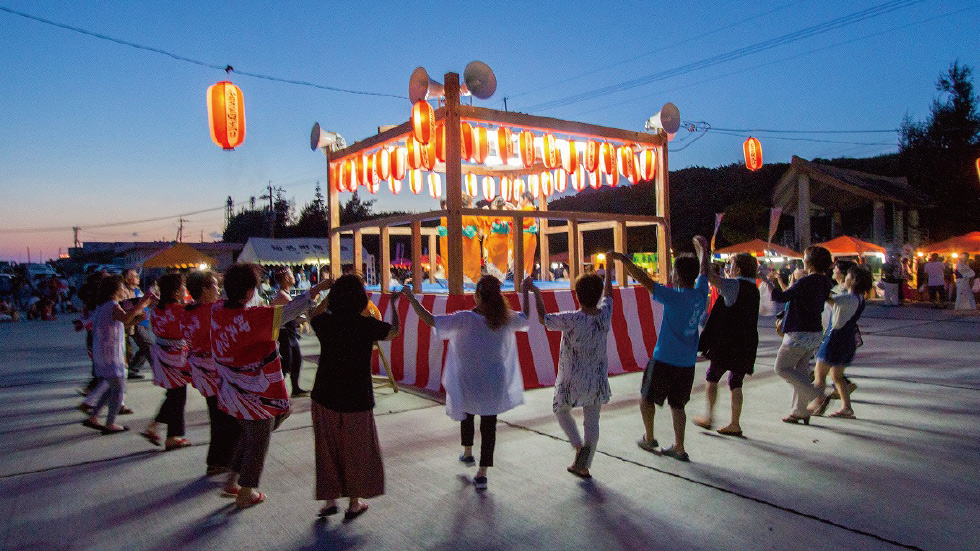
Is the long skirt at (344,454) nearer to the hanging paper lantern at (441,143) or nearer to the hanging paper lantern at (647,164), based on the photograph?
the hanging paper lantern at (441,143)

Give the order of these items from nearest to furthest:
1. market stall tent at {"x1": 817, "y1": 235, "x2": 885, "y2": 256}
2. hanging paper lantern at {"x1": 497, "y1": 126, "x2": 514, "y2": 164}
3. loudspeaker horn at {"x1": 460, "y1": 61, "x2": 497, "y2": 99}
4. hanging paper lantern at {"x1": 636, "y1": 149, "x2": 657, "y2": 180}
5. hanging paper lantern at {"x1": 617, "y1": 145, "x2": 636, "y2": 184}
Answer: loudspeaker horn at {"x1": 460, "y1": 61, "x2": 497, "y2": 99} → hanging paper lantern at {"x1": 497, "y1": 126, "x2": 514, "y2": 164} → hanging paper lantern at {"x1": 617, "y1": 145, "x2": 636, "y2": 184} → hanging paper lantern at {"x1": 636, "y1": 149, "x2": 657, "y2": 180} → market stall tent at {"x1": 817, "y1": 235, "x2": 885, "y2": 256}

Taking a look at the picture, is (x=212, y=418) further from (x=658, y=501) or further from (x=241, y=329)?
(x=658, y=501)

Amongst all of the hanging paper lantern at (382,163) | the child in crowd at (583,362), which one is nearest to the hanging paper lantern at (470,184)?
the hanging paper lantern at (382,163)

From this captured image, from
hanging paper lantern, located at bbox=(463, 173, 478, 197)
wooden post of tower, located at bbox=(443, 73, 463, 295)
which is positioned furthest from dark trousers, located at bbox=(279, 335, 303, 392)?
hanging paper lantern, located at bbox=(463, 173, 478, 197)

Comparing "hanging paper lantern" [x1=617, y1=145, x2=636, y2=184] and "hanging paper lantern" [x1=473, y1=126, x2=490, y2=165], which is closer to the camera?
"hanging paper lantern" [x1=473, y1=126, x2=490, y2=165]

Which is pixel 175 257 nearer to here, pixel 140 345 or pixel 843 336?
pixel 140 345

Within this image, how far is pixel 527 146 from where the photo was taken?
315 inches

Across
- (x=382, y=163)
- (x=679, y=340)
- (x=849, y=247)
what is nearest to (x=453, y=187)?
(x=382, y=163)

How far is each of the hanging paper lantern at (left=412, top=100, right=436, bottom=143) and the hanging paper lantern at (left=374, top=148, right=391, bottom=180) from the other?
1903mm

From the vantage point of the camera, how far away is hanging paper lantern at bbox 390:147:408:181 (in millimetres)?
8523

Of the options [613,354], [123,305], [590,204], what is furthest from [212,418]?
[590,204]

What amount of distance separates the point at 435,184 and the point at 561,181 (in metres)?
2.60

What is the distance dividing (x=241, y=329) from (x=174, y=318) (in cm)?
163

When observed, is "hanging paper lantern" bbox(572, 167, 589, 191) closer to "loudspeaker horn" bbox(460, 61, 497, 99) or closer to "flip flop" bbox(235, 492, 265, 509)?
"loudspeaker horn" bbox(460, 61, 497, 99)
